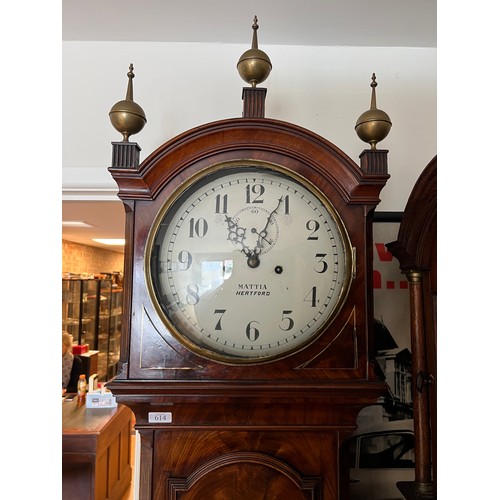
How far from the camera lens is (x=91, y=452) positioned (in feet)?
8.06

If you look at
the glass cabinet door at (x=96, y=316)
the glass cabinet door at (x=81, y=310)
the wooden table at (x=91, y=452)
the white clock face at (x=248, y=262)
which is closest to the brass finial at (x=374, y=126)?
the white clock face at (x=248, y=262)

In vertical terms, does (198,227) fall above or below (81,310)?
above

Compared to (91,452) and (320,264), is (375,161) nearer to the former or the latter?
(320,264)

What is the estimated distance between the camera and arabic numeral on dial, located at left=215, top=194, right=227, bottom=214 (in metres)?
0.83

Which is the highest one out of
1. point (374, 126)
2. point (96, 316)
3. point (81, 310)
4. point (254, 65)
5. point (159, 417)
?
point (254, 65)

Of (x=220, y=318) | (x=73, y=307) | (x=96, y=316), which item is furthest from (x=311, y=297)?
(x=96, y=316)

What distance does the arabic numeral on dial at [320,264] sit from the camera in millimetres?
820

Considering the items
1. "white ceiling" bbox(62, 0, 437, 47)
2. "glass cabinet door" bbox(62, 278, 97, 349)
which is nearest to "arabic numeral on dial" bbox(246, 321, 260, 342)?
"white ceiling" bbox(62, 0, 437, 47)

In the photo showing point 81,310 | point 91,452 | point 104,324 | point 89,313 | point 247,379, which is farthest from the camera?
point 104,324

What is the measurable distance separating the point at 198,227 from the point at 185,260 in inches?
2.9

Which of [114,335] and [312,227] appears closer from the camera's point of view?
[312,227]

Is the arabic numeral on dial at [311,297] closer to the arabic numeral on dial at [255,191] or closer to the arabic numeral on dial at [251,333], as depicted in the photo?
the arabic numeral on dial at [251,333]
